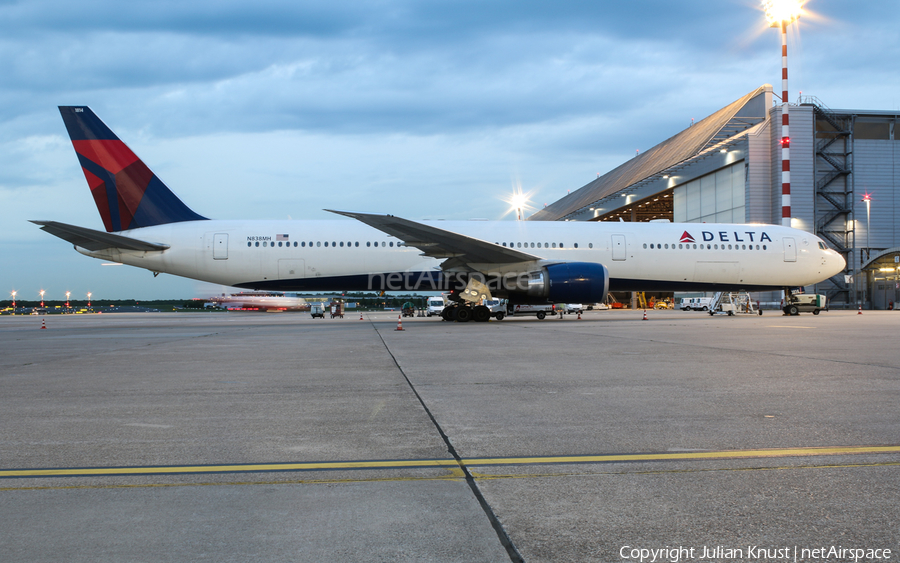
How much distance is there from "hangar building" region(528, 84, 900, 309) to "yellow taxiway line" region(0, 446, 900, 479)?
128 feet

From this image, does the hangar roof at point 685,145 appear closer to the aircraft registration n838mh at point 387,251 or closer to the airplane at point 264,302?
the aircraft registration n838mh at point 387,251

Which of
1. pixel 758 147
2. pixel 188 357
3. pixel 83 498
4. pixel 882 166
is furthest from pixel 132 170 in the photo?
pixel 882 166

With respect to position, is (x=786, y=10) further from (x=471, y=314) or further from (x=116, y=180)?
(x=116, y=180)

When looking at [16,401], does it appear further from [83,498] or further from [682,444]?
[682,444]

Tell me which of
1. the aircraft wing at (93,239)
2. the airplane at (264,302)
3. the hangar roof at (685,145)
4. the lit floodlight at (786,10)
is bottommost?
the airplane at (264,302)

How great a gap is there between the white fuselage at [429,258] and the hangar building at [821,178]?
18683mm

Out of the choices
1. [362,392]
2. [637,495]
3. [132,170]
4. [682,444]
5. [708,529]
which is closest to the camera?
[708,529]

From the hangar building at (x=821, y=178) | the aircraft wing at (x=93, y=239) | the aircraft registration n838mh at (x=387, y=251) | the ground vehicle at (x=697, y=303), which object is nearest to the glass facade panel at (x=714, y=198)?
the hangar building at (x=821, y=178)

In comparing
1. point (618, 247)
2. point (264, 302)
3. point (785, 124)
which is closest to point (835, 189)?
point (785, 124)

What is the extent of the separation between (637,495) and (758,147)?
42.4 m

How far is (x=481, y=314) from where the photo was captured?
20.9 metres

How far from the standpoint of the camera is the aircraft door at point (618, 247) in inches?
831

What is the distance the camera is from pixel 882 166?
41969mm

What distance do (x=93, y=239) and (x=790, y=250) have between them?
929 inches
